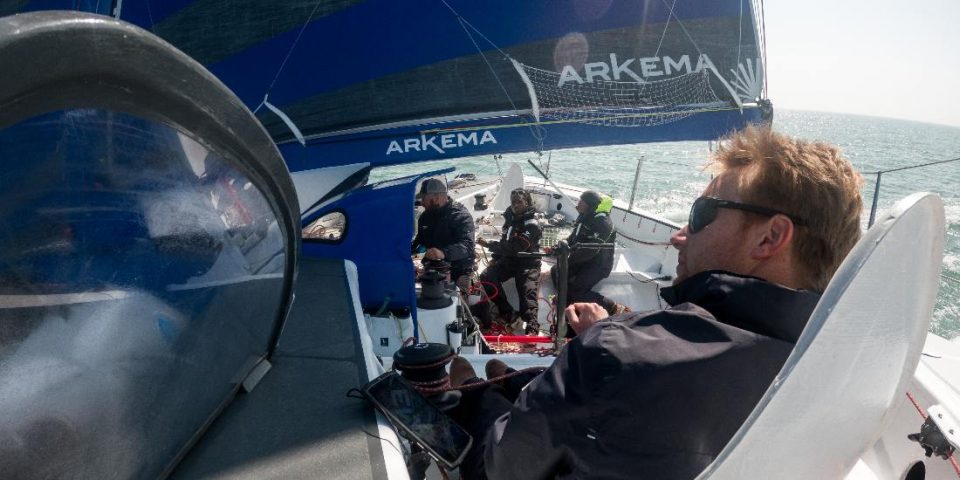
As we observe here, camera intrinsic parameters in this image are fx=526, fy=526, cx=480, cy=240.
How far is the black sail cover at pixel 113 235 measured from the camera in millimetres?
730

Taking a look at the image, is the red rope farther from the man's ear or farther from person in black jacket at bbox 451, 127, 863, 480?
the man's ear

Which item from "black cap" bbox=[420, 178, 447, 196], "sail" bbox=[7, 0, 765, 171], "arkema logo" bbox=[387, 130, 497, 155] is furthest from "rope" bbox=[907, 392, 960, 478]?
"black cap" bbox=[420, 178, 447, 196]

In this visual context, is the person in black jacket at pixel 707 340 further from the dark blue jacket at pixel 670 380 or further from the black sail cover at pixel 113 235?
the black sail cover at pixel 113 235

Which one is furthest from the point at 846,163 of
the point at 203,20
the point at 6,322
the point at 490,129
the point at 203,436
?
the point at 203,20

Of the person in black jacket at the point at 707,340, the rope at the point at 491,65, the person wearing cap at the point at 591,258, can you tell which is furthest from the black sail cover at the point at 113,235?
the person wearing cap at the point at 591,258

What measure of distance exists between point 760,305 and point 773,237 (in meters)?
0.24

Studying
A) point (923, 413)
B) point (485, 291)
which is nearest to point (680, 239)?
point (923, 413)

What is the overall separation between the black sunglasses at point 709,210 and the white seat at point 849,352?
0.36 m

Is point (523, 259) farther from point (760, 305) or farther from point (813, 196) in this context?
point (760, 305)

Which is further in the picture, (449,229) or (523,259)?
(523,259)

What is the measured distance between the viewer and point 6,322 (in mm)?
763

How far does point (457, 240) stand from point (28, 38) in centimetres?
428

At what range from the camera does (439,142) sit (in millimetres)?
3355

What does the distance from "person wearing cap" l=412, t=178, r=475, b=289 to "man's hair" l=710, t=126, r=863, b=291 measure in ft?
12.0
